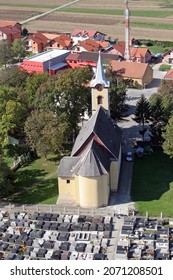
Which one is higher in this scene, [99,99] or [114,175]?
[99,99]

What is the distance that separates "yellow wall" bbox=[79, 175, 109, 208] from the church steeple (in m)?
12.1

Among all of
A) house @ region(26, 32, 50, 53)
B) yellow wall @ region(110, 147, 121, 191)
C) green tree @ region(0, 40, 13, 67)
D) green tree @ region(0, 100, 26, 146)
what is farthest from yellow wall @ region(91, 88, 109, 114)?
house @ region(26, 32, 50, 53)

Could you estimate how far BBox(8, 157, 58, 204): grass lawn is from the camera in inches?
1998

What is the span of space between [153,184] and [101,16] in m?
112

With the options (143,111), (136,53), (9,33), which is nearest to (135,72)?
(136,53)

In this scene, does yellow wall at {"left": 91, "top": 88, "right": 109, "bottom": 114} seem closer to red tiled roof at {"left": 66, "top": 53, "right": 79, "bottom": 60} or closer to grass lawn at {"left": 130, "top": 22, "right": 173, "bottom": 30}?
red tiled roof at {"left": 66, "top": 53, "right": 79, "bottom": 60}

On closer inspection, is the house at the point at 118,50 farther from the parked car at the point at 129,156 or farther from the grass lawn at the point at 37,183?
the grass lawn at the point at 37,183

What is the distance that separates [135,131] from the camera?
6725 cm

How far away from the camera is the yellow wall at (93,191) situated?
47.5m

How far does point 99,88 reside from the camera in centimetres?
5622

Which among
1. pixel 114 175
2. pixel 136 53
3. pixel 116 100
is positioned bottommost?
pixel 114 175

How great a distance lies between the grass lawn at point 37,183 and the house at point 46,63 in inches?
1530

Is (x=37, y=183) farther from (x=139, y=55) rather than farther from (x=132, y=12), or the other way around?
(x=132, y=12)

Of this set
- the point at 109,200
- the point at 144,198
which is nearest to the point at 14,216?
the point at 109,200
